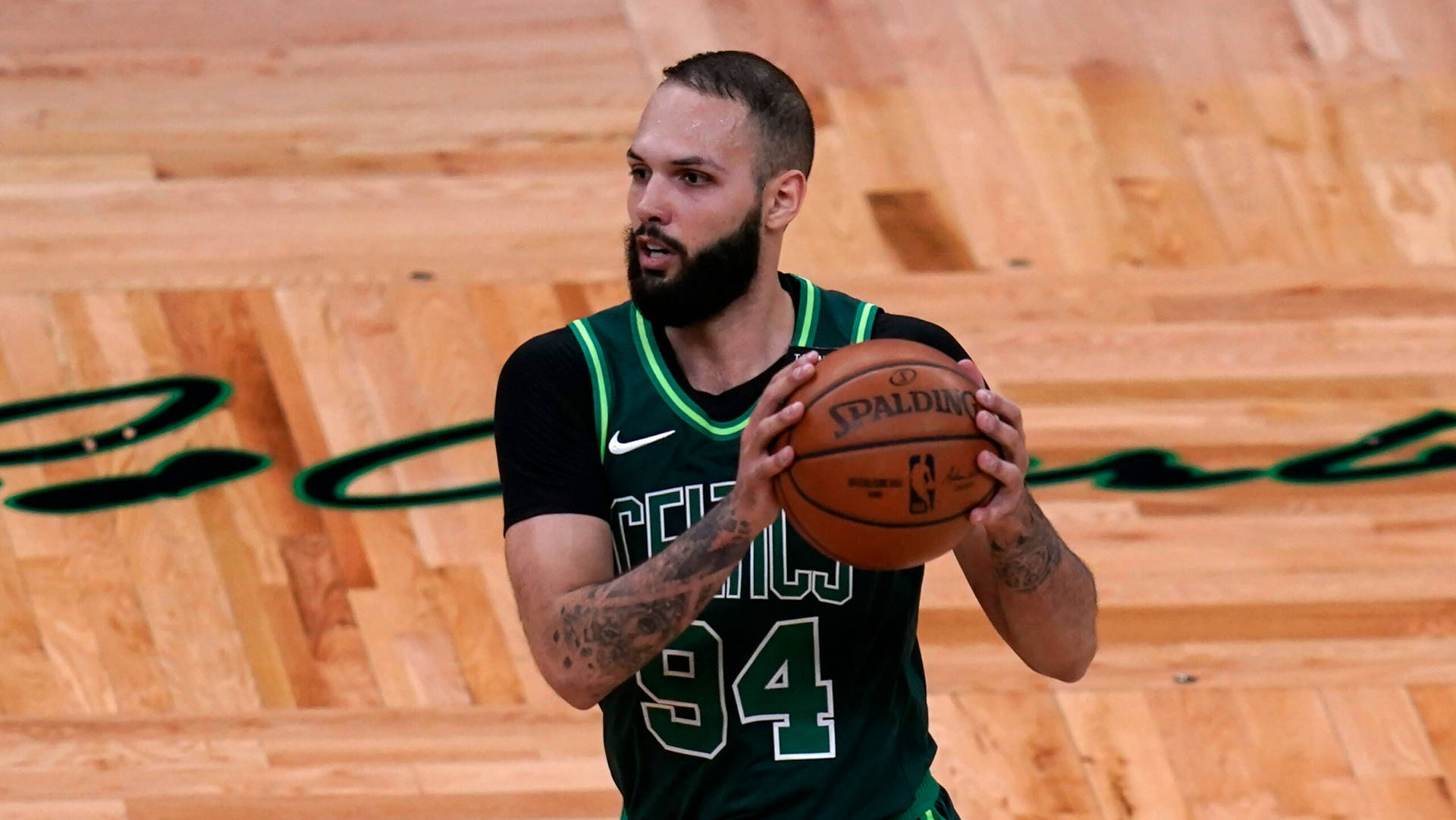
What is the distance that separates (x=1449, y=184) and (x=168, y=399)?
13.4 feet

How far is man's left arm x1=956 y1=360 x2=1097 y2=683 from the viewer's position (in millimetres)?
2816

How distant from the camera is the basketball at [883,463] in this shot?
2826 millimetres

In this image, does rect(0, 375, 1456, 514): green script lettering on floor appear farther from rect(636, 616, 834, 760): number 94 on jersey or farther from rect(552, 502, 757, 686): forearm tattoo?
rect(552, 502, 757, 686): forearm tattoo

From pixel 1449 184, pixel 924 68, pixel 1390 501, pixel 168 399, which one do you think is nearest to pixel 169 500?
pixel 168 399

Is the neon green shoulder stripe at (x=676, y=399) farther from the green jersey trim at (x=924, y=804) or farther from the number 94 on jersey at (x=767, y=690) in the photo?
the green jersey trim at (x=924, y=804)

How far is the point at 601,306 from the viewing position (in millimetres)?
6277

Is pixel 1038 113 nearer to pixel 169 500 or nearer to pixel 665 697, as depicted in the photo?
pixel 169 500

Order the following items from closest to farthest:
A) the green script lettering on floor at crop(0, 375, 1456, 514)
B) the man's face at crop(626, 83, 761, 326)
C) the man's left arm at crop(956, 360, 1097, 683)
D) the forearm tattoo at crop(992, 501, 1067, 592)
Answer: the man's left arm at crop(956, 360, 1097, 683)
the forearm tattoo at crop(992, 501, 1067, 592)
the man's face at crop(626, 83, 761, 326)
the green script lettering on floor at crop(0, 375, 1456, 514)

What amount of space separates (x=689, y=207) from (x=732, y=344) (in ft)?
0.78

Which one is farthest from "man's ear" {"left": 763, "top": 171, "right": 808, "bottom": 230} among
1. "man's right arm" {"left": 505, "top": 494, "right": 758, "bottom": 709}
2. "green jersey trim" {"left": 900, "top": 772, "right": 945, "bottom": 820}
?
"green jersey trim" {"left": 900, "top": 772, "right": 945, "bottom": 820}

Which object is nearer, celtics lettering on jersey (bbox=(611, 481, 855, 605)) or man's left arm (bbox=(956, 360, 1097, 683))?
man's left arm (bbox=(956, 360, 1097, 683))

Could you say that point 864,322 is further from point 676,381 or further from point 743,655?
point 743,655

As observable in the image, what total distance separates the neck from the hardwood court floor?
7.35ft

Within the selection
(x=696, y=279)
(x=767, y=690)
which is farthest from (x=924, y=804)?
(x=696, y=279)
